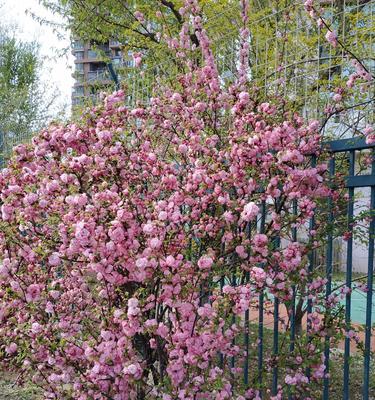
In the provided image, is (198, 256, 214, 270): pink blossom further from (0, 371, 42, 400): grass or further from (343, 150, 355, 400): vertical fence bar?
(0, 371, 42, 400): grass

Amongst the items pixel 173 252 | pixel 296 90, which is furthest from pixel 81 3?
pixel 173 252

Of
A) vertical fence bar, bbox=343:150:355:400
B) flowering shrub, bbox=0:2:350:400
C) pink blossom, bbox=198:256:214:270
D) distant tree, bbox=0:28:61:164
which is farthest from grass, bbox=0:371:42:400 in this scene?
distant tree, bbox=0:28:61:164

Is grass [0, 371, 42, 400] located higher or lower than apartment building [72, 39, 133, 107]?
lower

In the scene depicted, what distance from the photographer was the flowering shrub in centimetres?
293

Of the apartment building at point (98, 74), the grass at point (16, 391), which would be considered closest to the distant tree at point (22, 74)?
the apartment building at point (98, 74)

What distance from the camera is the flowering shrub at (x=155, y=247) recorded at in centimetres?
293

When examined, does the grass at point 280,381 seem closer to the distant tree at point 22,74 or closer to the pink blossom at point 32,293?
the pink blossom at point 32,293

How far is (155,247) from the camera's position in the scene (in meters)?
2.80

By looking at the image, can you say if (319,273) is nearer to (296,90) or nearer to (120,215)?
(120,215)

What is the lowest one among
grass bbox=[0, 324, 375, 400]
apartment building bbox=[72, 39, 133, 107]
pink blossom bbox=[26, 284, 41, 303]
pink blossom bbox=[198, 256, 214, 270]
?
grass bbox=[0, 324, 375, 400]

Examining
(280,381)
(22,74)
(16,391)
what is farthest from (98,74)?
(22,74)

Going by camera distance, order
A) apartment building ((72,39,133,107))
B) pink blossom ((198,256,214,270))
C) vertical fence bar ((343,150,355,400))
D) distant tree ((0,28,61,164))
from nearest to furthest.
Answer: pink blossom ((198,256,214,270))
vertical fence bar ((343,150,355,400))
apartment building ((72,39,133,107))
distant tree ((0,28,61,164))

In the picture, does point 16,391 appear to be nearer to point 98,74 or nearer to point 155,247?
point 155,247

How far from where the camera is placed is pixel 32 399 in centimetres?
452
